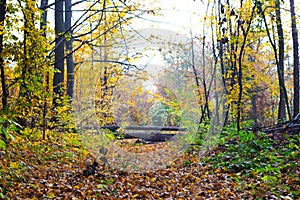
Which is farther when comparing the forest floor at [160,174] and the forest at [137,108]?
the forest at [137,108]

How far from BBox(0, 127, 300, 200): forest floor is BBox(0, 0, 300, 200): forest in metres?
0.02

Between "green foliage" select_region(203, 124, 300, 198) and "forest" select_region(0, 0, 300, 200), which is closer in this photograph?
"forest" select_region(0, 0, 300, 200)

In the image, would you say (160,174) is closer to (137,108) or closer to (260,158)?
(260,158)

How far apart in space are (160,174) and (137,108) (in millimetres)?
2315

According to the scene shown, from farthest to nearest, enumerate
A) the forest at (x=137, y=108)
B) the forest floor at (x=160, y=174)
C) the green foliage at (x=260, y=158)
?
the green foliage at (x=260, y=158)
the forest at (x=137, y=108)
the forest floor at (x=160, y=174)

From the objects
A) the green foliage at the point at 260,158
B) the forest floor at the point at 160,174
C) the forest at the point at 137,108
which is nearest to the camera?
the forest floor at the point at 160,174

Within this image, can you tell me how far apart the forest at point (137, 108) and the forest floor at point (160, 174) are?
19mm

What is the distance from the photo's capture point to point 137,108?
7.05 meters

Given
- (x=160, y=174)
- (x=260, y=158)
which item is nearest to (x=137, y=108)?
(x=160, y=174)

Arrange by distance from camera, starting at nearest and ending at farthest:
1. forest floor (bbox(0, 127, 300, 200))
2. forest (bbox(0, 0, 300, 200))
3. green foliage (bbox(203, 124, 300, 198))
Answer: forest floor (bbox(0, 127, 300, 200)) → forest (bbox(0, 0, 300, 200)) → green foliage (bbox(203, 124, 300, 198))

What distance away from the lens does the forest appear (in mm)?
3752

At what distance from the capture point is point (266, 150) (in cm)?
505

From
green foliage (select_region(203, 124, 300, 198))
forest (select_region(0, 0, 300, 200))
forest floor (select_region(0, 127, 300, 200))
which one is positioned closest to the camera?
forest floor (select_region(0, 127, 300, 200))

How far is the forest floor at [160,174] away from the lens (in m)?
3.49
